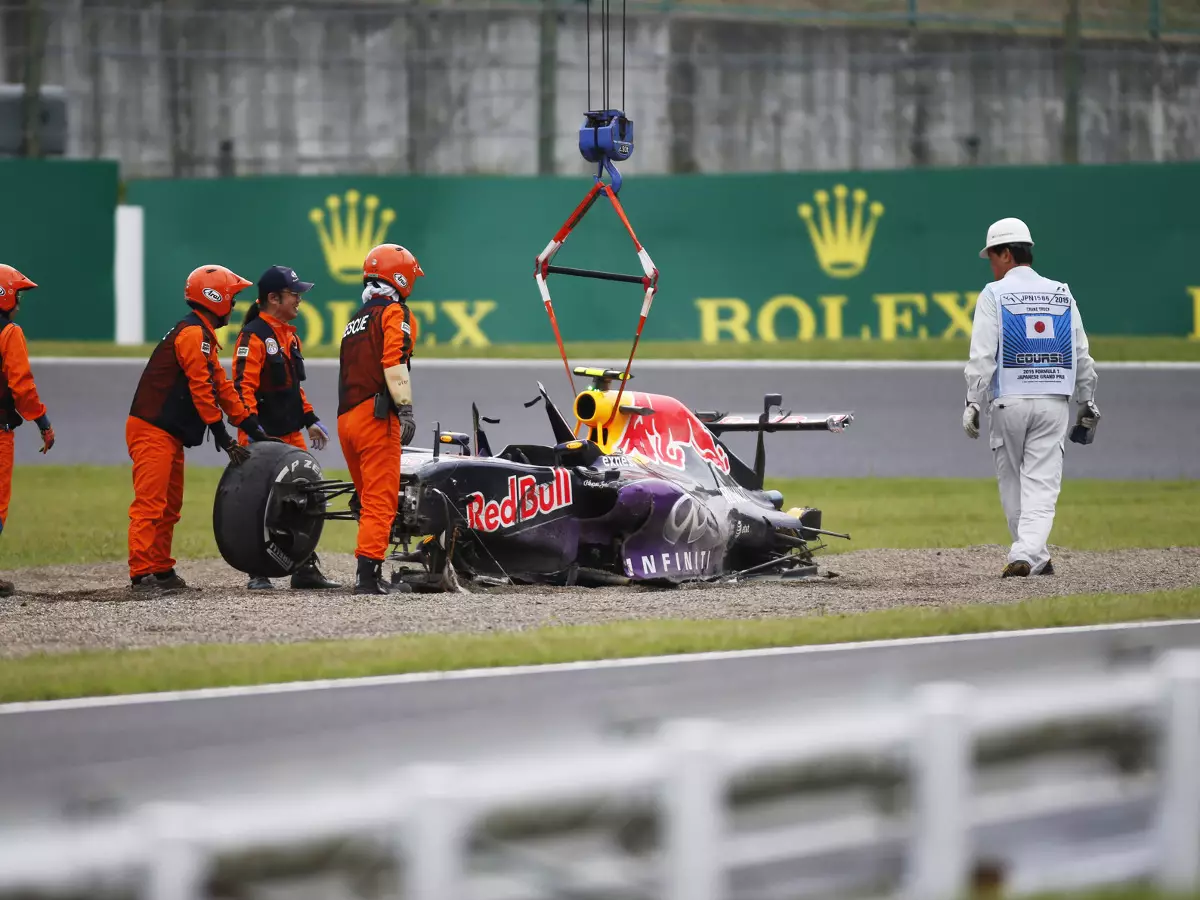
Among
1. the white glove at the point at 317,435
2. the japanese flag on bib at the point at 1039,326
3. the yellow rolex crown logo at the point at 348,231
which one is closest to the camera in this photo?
the japanese flag on bib at the point at 1039,326

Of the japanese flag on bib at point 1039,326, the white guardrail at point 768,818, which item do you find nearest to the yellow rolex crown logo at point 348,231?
the japanese flag on bib at point 1039,326

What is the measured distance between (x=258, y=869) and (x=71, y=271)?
19237 mm

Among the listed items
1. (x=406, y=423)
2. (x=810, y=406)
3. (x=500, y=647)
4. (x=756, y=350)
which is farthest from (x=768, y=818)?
(x=756, y=350)

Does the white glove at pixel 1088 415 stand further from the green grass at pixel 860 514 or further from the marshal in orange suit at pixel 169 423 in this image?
the marshal in orange suit at pixel 169 423

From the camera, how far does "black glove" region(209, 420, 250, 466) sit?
37.8ft

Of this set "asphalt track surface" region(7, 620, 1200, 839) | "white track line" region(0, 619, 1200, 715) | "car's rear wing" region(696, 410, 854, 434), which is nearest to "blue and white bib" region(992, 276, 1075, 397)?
"car's rear wing" region(696, 410, 854, 434)

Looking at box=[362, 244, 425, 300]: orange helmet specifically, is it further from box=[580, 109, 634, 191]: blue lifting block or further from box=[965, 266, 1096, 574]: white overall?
box=[965, 266, 1096, 574]: white overall

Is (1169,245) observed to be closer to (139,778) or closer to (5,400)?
(5,400)

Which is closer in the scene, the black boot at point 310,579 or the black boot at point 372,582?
the black boot at point 372,582

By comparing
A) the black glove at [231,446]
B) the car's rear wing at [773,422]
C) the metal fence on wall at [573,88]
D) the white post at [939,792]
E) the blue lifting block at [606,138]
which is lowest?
the white post at [939,792]

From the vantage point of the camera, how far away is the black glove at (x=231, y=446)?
11.5m

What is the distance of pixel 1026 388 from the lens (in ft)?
39.9

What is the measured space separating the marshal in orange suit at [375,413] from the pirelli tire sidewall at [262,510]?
1.24 ft

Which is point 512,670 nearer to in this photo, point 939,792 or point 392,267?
point 392,267
